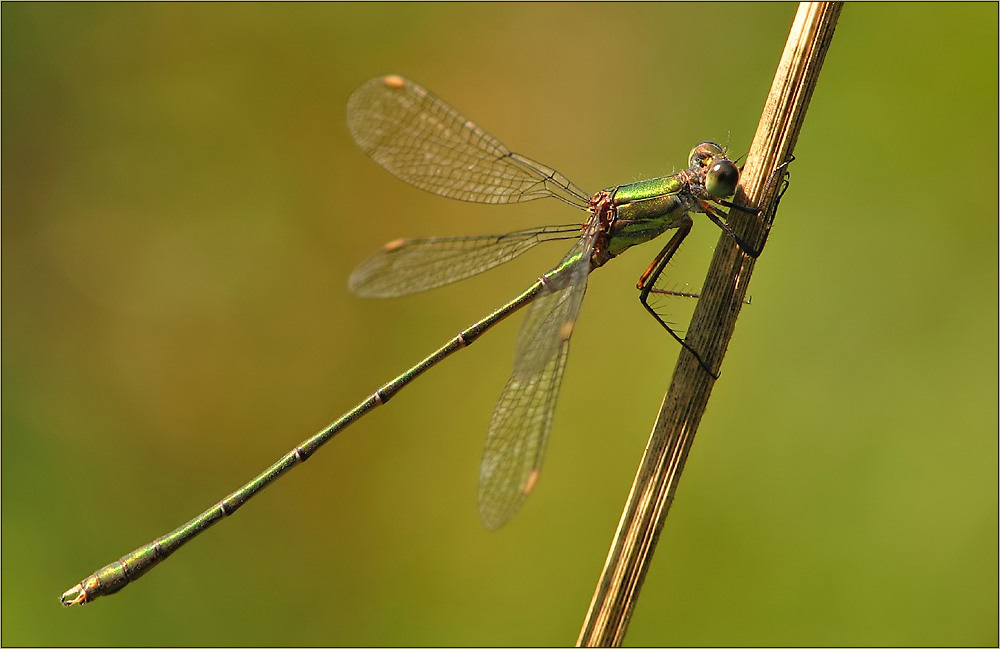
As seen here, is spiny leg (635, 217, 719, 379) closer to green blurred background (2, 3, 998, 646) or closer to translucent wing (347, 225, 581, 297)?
translucent wing (347, 225, 581, 297)

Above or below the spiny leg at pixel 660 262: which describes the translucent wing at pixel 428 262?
below

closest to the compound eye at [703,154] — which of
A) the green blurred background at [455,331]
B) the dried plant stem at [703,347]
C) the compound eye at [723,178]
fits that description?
the compound eye at [723,178]

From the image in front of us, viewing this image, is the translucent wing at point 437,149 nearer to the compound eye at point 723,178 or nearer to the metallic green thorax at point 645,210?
the metallic green thorax at point 645,210

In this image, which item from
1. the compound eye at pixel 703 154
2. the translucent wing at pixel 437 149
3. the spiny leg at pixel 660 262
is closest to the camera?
the compound eye at pixel 703 154

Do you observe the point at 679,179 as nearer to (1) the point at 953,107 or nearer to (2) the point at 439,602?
(1) the point at 953,107

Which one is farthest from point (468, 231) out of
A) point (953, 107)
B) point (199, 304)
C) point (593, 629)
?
point (593, 629)

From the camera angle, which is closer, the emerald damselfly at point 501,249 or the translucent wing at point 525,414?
the translucent wing at point 525,414

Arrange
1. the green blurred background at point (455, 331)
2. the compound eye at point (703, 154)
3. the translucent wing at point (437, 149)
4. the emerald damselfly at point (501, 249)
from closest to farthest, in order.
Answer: the emerald damselfly at point (501, 249)
the compound eye at point (703, 154)
the translucent wing at point (437, 149)
the green blurred background at point (455, 331)

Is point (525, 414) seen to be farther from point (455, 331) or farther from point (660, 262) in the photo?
point (455, 331)

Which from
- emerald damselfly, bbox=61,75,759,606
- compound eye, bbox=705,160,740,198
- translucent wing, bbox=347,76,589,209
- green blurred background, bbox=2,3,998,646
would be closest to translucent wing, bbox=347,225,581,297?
emerald damselfly, bbox=61,75,759,606
